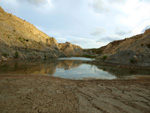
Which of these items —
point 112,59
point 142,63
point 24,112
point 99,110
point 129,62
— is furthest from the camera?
point 112,59

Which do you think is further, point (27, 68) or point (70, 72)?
point (27, 68)

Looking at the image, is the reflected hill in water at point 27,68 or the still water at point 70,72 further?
the reflected hill in water at point 27,68

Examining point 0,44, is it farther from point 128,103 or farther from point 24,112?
point 128,103

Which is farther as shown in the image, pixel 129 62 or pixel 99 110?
pixel 129 62

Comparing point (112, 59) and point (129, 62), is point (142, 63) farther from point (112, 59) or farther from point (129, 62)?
point (112, 59)

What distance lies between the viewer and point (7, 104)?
3.62m

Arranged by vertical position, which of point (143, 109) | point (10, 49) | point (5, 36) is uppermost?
point (5, 36)

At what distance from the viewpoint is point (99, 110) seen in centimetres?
361

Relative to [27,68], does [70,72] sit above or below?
below

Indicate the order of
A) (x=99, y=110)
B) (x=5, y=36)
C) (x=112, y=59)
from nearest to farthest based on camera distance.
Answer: (x=99, y=110)
(x=112, y=59)
(x=5, y=36)

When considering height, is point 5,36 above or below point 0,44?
above

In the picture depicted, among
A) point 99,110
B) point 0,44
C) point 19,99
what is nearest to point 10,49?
point 0,44

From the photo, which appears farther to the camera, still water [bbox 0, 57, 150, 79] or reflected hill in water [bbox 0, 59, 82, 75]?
reflected hill in water [bbox 0, 59, 82, 75]

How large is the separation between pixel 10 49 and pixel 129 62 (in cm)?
3380
